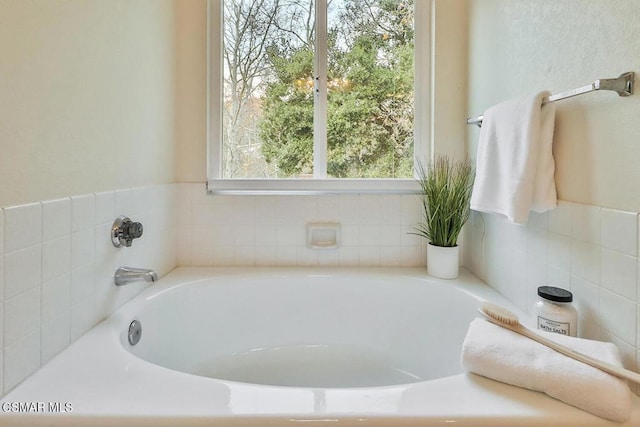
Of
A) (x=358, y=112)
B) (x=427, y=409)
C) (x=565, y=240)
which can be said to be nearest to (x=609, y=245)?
(x=565, y=240)

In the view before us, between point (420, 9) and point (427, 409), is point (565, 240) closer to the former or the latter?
point (427, 409)

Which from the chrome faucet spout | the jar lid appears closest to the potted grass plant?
the jar lid

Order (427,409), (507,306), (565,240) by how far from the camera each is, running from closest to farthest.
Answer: (427,409), (565,240), (507,306)

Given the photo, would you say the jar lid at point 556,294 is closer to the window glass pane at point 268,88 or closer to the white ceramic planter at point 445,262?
the white ceramic planter at point 445,262

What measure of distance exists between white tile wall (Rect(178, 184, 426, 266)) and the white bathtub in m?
0.09

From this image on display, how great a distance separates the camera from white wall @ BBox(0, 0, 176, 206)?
72cm

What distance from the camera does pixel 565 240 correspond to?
97cm

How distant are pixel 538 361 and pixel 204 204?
1.48 m

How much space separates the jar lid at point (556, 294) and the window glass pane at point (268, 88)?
119cm

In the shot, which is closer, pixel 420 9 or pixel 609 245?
pixel 609 245

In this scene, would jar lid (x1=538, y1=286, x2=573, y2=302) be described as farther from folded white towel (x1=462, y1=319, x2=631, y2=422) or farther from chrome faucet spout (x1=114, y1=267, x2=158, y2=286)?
chrome faucet spout (x1=114, y1=267, x2=158, y2=286)

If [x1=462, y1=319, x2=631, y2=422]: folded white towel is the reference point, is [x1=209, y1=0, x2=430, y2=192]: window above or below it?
above

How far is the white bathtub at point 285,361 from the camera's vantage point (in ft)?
2.02

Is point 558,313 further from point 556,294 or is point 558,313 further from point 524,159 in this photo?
point 524,159
